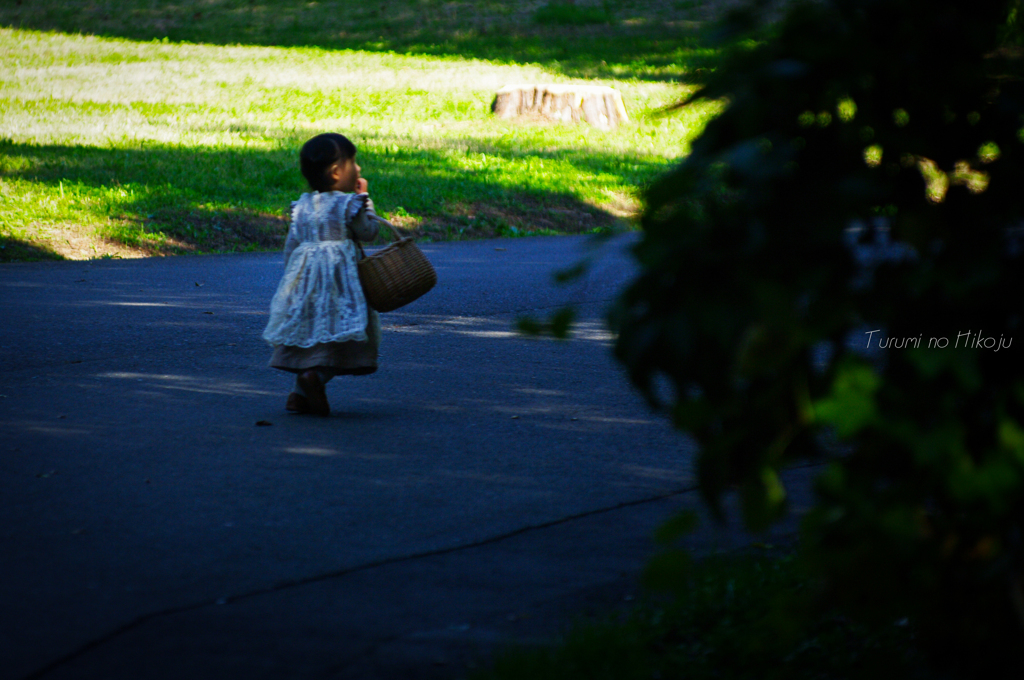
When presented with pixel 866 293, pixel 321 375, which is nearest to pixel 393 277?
pixel 321 375

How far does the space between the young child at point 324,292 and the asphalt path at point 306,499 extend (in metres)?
0.24

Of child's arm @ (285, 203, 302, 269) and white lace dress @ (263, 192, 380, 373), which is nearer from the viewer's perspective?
white lace dress @ (263, 192, 380, 373)

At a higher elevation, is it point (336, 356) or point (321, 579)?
point (336, 356)

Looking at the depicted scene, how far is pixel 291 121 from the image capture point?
64.5ft

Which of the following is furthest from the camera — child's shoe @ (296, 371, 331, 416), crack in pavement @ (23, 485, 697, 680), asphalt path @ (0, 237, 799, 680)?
child's shoe @ (296, 371, 331, 416)

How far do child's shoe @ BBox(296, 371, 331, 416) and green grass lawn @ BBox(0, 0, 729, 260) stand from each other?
7.23 feet

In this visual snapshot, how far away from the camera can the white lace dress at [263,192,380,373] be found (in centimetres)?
545

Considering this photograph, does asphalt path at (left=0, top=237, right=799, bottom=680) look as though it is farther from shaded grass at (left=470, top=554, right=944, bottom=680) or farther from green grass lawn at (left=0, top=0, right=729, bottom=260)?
green grass lawn at (left=0, top=0, right=729, bottom=260)

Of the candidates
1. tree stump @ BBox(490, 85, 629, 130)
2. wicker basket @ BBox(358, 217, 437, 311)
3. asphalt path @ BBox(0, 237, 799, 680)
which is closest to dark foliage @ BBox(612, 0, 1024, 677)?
asphalt path @ BBox(0, 237, 799, 680)

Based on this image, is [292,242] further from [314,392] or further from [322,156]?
[314,392]

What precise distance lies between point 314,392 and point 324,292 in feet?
1.60

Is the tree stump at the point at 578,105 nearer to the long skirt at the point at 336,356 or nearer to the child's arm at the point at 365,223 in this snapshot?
the child's arm at the point at 365,223

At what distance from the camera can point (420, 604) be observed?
3.22 metres

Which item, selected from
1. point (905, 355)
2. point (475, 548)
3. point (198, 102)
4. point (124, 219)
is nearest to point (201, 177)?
point (124, 219)
